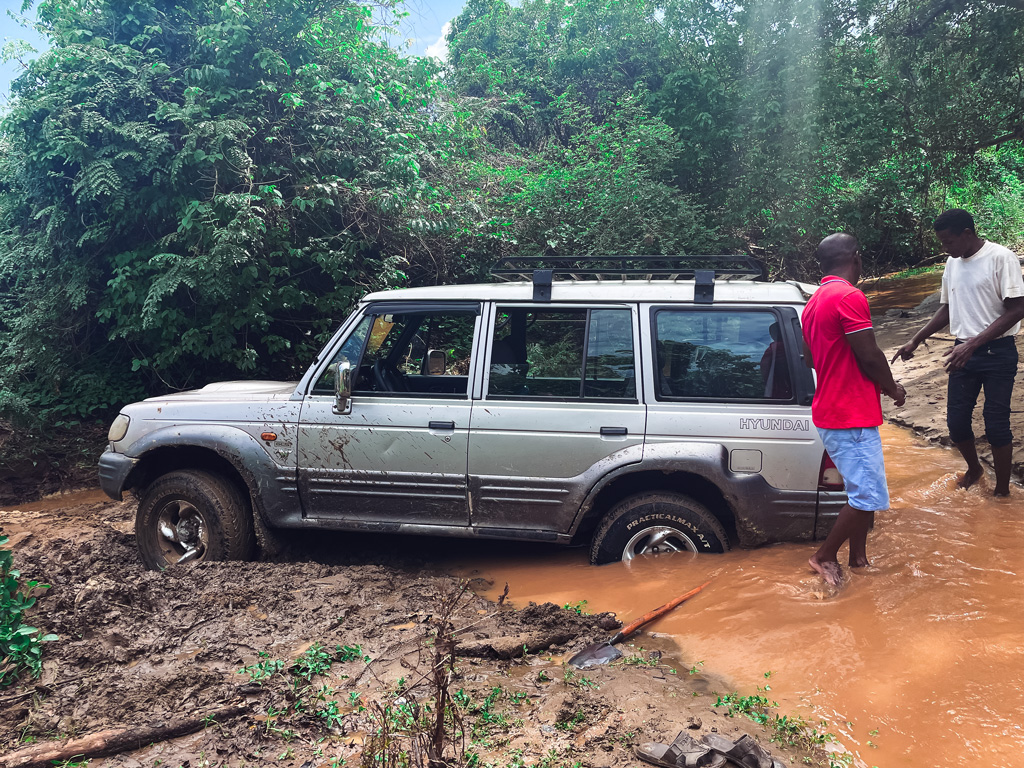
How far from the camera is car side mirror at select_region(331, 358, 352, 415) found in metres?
4.18

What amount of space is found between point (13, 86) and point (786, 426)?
356 inches

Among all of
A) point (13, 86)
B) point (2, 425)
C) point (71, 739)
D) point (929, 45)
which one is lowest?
point (71, 739)

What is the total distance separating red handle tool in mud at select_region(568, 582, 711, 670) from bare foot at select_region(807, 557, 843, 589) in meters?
0.74

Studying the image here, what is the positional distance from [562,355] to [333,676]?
7.28ft

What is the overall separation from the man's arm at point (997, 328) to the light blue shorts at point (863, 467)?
5.32ft

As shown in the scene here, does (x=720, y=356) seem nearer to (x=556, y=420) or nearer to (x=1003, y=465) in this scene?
(x=556, y=420)

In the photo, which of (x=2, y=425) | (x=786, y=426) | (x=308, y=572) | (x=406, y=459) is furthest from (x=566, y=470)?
(x=2, y=425)

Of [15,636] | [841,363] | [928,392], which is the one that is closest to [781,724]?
[841,363]

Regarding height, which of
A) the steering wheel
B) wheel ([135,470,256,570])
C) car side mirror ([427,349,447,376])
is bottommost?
wheel ([135,470,256,570])

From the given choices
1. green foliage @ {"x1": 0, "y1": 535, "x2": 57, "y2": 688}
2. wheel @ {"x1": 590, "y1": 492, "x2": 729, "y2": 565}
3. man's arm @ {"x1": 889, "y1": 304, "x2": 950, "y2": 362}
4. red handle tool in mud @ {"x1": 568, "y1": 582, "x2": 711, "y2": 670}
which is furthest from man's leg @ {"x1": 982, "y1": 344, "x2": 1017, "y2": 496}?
green foliage @ {"x1": 0, "y1": 535, "x2": 57, "y2": 688}

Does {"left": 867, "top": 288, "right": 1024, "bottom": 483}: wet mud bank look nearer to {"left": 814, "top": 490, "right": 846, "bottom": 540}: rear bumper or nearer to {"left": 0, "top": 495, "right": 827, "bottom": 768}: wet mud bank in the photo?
{"left": 814, "top": 490, "right": 846, "bottom": 540}: rear bumper

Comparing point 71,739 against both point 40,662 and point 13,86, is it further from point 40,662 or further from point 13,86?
point 13,86

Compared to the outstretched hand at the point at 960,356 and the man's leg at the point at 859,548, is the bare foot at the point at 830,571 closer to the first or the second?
the man's leg at the point at 859,548

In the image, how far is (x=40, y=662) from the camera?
3.25 metres
